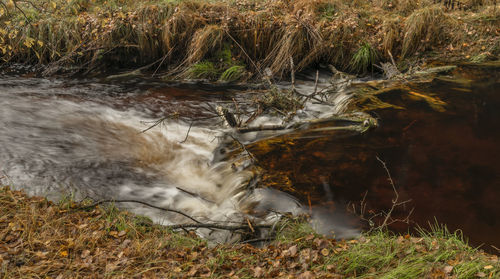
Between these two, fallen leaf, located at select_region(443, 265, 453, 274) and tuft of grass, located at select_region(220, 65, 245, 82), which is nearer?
fallen leaf, located at select_region(443, 265, 453, 274)

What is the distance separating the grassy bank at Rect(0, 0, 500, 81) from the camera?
8438mm

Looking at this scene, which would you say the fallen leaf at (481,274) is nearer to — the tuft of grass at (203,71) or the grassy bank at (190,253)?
the grassy bank at (190,253)

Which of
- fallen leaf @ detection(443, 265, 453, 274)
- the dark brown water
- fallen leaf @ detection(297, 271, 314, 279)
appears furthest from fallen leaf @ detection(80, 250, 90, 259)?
fallen leaf @ detection(443, 265, 453, 274)

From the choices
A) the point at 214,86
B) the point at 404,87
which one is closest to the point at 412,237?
the point at 404,87

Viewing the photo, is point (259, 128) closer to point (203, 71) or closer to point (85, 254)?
point (85, 254)

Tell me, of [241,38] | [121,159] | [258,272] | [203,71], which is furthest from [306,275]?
[241,38]

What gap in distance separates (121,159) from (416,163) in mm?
4031

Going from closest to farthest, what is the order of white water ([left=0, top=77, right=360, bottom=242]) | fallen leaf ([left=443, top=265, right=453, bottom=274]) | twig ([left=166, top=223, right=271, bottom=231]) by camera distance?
fallen leaf ([left=443, top=265, right=453, bottom=274]) → twig ([left=166, top=223, right=271, bottom=231]) → white water ([left=0, top=77, right=360, bottom=242])

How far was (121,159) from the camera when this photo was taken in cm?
544

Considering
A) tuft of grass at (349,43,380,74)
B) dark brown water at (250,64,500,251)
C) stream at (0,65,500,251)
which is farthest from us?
tuft of grass at (349,43,380,74)

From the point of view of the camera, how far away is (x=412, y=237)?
3.60 meters

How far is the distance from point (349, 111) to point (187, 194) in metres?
3.11

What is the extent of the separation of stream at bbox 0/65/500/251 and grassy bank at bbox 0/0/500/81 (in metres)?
1.31

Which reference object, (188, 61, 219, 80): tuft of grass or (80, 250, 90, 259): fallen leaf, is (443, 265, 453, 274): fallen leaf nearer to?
(80, 250, 90, 259): fallen leaf
